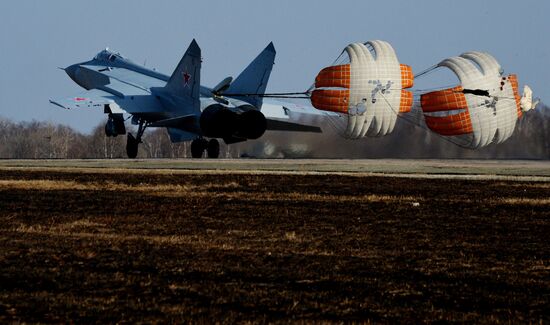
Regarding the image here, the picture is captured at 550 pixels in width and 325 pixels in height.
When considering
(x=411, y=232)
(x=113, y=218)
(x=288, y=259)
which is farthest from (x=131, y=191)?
(x=288, y=259)

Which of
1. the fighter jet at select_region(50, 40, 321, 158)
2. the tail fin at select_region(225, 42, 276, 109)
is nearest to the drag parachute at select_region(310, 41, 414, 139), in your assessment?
the fighter jet at select_region(50, 40, 321, 158)

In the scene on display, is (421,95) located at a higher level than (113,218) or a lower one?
higher

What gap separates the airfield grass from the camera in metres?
8.96

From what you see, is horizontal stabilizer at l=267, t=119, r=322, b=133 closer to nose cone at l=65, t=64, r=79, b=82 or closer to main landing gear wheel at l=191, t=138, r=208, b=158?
main landing gear wheel at l=191, t=138, r=208, b=158

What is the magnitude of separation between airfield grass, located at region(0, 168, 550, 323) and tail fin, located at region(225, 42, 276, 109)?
27816 millimetres

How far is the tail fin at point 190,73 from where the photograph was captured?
50594mm

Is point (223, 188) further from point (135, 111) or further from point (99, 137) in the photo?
point (99, 137)

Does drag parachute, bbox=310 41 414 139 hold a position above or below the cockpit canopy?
below

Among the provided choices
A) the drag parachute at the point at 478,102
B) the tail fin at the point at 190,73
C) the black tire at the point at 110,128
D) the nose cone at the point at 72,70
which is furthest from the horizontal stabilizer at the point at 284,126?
the drag parachute at the point at 478,102

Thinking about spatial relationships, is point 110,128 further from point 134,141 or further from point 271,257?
point 271,257

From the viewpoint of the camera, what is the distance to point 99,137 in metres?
114

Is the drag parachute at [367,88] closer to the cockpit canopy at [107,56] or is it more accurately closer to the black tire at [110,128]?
the black tire at [110,128]

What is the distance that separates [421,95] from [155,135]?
84.7 metres

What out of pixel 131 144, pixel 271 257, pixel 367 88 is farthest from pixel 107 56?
pixel 271 257
